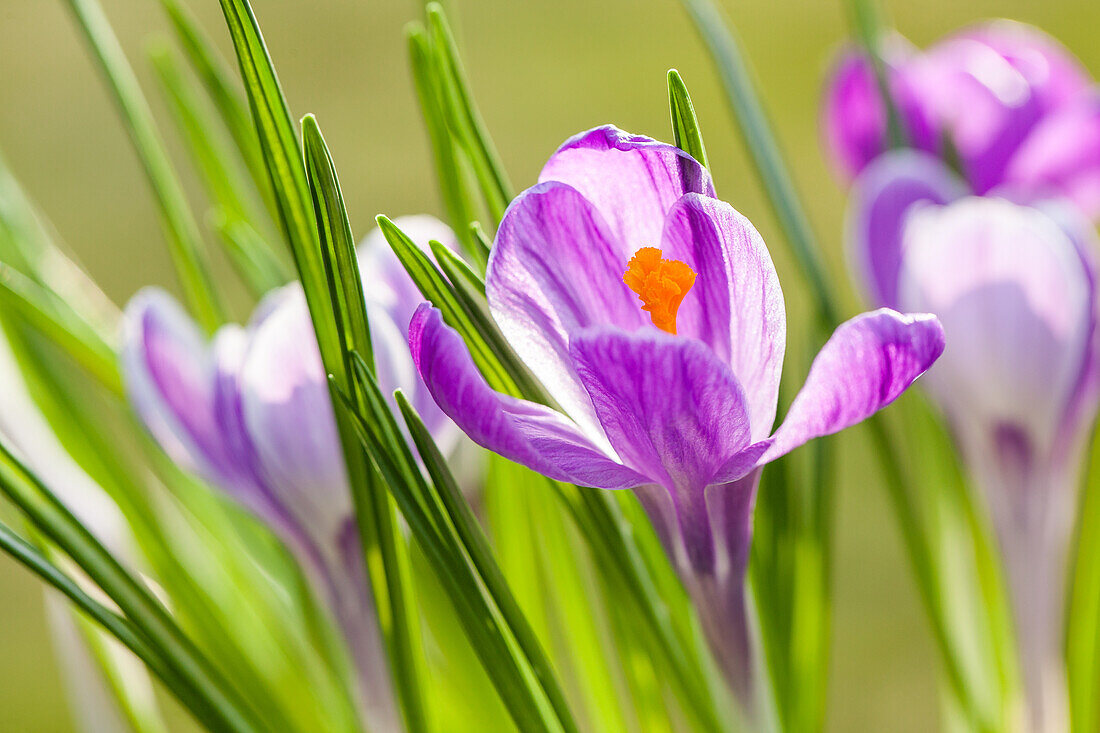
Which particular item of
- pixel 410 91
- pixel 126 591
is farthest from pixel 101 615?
pixel 410 91

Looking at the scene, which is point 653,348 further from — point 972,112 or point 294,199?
point 972,112

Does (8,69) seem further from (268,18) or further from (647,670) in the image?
(647,670)

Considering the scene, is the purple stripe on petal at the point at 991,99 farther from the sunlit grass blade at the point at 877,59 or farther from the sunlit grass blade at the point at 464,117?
the sunlit grass blade at the point at 464,117

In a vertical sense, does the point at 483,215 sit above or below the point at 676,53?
below

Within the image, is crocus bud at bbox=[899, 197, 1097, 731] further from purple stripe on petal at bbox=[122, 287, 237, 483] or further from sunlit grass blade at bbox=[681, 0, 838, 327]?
purple stripe on petal at bbox=[122, 287, 237, 483]

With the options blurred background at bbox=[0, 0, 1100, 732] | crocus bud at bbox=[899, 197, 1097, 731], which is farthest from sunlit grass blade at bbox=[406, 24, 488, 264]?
blurred background at bbox=[0, 0, 1100, 732]

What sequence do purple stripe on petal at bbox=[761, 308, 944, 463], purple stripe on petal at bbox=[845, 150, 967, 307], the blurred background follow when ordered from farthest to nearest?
1. the blurred background
2. purple stripe on petal at bbox=[845, 150, 967, 307]
3. purple stripe on petal at bbox=[761, 308, 944, 463]

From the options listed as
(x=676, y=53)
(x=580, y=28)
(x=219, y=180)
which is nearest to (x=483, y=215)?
(x=219, y=180)
